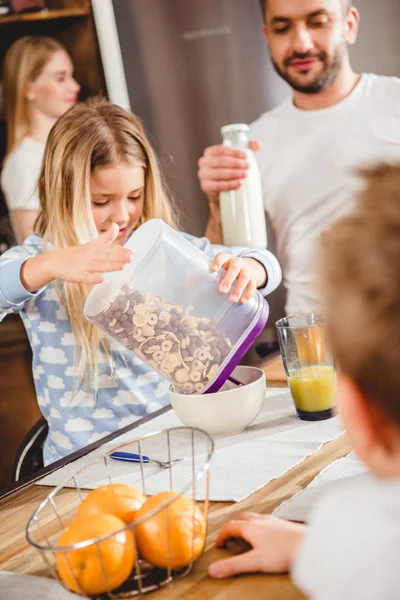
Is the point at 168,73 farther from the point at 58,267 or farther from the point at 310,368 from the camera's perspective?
the point at 310,368

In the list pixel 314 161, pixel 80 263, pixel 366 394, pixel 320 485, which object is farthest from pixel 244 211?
pixel 366 394

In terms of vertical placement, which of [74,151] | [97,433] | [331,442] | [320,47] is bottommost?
[97,433]

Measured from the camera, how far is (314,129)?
2.01m

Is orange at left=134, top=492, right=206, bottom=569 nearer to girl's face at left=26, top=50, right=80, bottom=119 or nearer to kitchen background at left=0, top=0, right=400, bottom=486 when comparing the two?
kitchen background at left=0, top=0, right=400, bottom=486

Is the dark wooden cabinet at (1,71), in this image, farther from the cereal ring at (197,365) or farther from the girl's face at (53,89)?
the cereal ring at (197,365)

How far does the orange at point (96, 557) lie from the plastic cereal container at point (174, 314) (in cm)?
37

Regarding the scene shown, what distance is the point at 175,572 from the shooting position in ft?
Answer: 1.99

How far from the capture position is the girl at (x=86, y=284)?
132 cm

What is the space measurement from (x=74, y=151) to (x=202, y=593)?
38.4 inches

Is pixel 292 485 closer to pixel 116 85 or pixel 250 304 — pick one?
pixel 250 304

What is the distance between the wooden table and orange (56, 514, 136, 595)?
5cm

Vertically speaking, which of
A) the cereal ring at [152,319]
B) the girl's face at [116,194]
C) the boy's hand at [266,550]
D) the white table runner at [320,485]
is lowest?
the white table runner at [320,485]

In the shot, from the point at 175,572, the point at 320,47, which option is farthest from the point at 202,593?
the point at 320,47

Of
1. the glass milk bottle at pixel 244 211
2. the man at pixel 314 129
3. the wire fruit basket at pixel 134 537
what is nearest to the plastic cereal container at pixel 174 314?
the wire fruit basket at pixel 134 537
